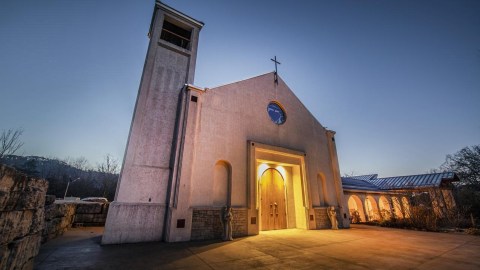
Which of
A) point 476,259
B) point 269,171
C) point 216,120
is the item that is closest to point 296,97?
point 269,171

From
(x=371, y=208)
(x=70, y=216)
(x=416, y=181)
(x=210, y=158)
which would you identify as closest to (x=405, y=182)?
(x=416, y=181)

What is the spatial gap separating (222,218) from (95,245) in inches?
175

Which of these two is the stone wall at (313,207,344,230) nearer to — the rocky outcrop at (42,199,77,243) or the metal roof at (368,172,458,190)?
the rocky outcrop at (42,199,77,243)

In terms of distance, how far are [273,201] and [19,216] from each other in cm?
1019

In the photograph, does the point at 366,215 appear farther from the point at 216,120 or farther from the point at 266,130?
the point at 216,120

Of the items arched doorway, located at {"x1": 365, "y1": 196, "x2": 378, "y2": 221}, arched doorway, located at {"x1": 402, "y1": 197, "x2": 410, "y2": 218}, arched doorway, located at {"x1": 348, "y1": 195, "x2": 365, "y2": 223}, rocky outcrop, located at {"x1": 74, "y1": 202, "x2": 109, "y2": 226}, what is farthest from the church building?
arched doorway, located at {"x1": 365, "y1": 196, "x2": 378, "y2": 221}

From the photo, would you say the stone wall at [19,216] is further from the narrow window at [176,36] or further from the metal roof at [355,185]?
the metal roof at [355,185]

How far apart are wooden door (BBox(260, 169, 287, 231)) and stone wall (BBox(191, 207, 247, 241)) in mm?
2259

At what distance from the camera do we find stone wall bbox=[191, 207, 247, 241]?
7.73m

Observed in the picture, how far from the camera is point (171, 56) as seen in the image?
10.2 m

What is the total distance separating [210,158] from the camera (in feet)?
28.9

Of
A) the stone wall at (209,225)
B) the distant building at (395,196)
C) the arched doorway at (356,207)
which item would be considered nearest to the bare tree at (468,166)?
the distant building at (395,196)

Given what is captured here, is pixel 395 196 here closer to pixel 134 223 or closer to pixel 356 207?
pixel 356 207

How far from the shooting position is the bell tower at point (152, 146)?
709cm
